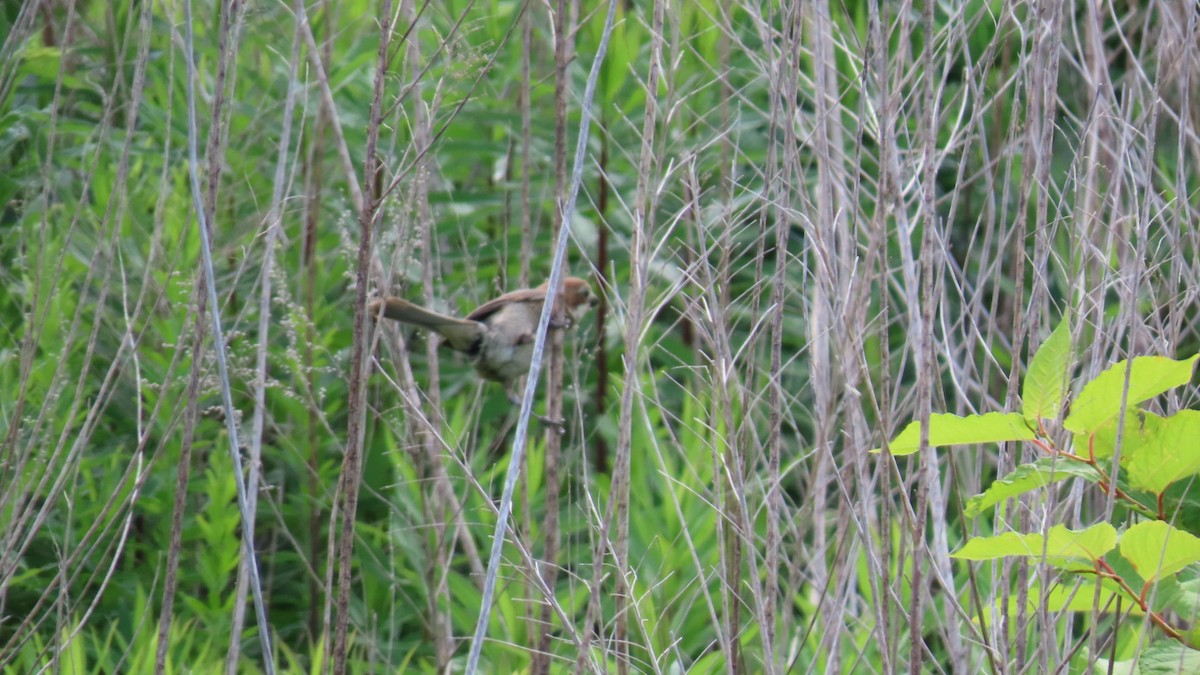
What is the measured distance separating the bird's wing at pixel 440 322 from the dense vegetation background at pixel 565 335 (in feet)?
0.23

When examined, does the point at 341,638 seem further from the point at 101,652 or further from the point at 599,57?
the point at 101,652

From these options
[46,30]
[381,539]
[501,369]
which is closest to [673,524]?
[501,369]

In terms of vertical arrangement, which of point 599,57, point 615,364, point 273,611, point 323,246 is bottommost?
point 273,611

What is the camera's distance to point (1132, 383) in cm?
150

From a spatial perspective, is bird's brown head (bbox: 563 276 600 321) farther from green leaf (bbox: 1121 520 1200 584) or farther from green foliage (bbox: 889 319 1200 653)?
green leaf (bbox: 1121 520 1200 584)

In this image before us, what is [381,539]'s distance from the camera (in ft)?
12.2

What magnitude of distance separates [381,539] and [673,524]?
87 cm

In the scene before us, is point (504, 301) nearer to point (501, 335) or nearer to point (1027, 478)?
point (501, 335)

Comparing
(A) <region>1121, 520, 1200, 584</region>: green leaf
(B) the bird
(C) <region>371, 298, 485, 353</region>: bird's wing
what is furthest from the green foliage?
(B) the bird

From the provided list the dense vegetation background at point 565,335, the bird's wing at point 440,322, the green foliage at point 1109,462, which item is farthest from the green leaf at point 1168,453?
the bird's wing at point 440,322

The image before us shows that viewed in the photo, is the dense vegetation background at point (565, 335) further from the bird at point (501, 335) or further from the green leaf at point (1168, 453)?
the green leaf at point (1168, 453)

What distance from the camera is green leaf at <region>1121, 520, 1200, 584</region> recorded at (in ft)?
4.70

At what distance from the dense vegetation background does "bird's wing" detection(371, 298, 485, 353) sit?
7 cm

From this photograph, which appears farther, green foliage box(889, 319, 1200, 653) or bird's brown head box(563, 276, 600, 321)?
bird's brown head box(563, 276, 600, 321)
